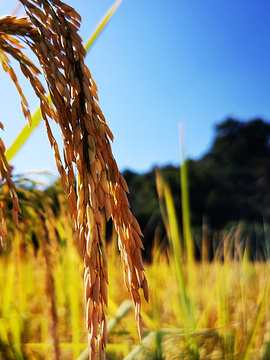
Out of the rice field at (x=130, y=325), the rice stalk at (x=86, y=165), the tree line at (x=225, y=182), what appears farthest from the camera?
the tree line at (x=225, y=182)

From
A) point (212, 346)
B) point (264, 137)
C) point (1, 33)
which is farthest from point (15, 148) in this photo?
point (264, 137)

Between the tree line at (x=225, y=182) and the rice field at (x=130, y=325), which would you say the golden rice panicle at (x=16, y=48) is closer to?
the rice field at (x=130, y=325)

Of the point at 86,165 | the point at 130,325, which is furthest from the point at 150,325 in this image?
the point at 86,165

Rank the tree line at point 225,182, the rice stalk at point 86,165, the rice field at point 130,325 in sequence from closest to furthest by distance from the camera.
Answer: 1. the rice stalk at point 86,165
2. the rice field at point 130,325
3. the tree line at point 225,182

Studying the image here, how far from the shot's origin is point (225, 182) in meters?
17.1

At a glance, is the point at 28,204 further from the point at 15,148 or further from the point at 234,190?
the point at 234,190

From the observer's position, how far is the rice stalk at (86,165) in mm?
385

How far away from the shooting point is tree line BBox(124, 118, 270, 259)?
15.0 meters

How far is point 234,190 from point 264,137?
444 centimetres

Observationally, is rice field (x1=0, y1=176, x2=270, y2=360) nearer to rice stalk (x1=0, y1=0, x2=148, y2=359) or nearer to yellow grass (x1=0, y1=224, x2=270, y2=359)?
yellow grass (x1=0, y1=224, x2=270, y2=359)

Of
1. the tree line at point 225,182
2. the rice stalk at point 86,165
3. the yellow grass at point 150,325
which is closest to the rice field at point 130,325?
the yellow grass at point 150,325

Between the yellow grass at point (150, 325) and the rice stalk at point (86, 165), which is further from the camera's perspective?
the yellow grass at point (150, 325)

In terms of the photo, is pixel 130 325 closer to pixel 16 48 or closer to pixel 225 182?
pixel 16 48

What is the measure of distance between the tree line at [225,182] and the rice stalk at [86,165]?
39.7ft
